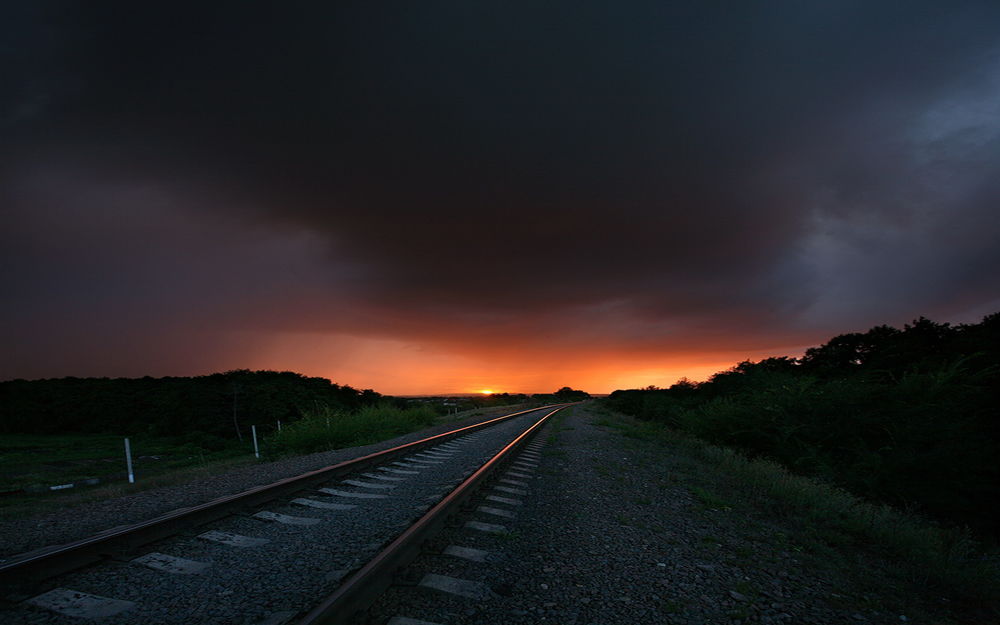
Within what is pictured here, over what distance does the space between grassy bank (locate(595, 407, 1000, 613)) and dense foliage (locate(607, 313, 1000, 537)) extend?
1.66 m

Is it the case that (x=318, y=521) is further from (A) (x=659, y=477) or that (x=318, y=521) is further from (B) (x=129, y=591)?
(A) (x=659, y=477)

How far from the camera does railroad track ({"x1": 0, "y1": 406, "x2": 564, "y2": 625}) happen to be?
3291mm

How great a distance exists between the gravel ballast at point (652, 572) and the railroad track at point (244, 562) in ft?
1.11

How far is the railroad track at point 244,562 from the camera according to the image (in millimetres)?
3291

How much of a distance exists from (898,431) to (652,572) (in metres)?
11.4

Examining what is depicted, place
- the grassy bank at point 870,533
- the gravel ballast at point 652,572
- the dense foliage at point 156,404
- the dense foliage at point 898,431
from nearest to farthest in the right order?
the gravel ballast at point 652,572, the grassy bank at point 870,533, the dense foliage at point 898,431, the dense foliage at point 156,404

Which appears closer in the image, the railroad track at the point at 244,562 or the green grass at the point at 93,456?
the railroad track at the point at 244,562

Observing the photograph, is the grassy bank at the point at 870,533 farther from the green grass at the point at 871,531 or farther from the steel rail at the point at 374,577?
the steel rail at the point at 374,577

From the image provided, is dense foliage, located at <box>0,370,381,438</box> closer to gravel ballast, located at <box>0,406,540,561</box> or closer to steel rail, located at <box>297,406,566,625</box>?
gravel ballast, located at <box>0,406,540,561</box>

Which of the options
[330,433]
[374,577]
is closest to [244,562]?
→ [374,577]

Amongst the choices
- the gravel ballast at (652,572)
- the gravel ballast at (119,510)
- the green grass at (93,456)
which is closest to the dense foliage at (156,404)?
the green grass at (93,456)

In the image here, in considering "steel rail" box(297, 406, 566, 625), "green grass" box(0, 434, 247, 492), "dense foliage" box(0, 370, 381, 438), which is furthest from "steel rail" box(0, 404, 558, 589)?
"dense foliage" box(0, 370, 381, 438)

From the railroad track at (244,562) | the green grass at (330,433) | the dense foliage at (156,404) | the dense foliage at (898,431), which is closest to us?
the railroad track at (244,562)

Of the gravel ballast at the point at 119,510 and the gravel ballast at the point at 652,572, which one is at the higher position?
the gravel ballast at the point at 119,510
